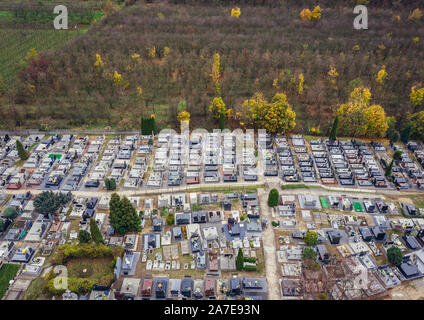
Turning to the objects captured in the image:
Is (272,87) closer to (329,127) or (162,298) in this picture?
(329,127)

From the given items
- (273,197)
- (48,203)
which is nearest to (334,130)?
(273,197)

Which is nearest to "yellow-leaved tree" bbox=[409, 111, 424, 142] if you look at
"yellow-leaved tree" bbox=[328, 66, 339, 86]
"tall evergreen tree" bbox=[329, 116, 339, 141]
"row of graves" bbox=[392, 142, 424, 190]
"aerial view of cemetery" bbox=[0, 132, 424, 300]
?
"row of graves" bbox=[392, 142, 424, 190]

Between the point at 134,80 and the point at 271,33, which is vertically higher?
the point at 271,33

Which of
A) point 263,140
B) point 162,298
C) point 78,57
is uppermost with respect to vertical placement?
point 78,57

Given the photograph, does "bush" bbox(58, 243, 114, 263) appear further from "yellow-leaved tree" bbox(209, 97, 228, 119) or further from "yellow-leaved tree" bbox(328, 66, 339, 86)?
"yellow-leaved tree" bbox(328, 66, 339, 86)

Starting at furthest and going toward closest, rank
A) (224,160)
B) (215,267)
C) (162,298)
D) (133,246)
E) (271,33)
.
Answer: (271,33) → (224,160) → (133,246) → (215,267) → (162,298)

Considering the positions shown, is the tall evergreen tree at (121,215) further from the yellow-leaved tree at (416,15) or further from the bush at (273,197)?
the yellow-leaved tree at (416,15)

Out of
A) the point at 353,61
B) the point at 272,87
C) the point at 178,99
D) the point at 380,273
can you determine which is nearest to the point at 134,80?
the point at 178,99
